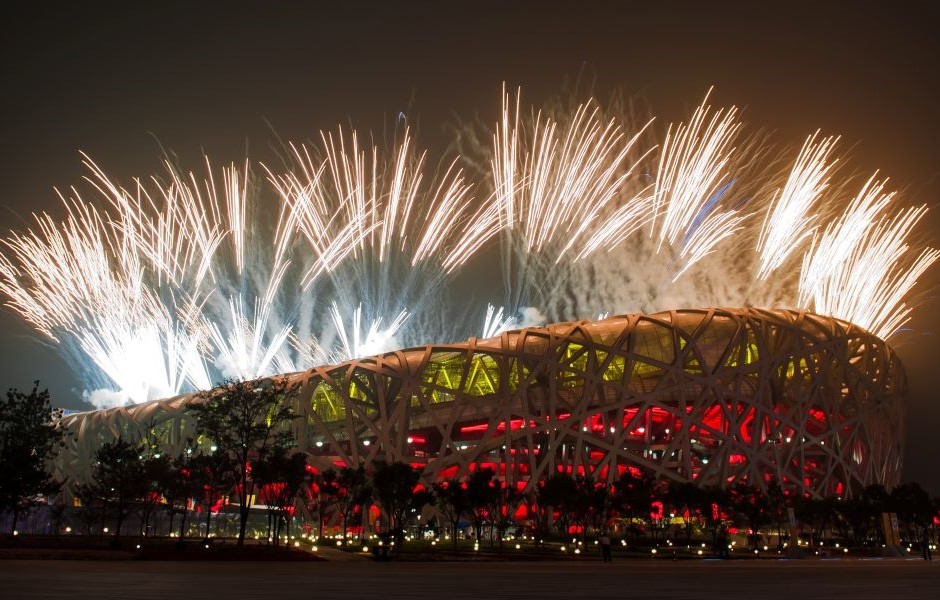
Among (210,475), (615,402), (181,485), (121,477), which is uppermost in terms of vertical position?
(615,402)

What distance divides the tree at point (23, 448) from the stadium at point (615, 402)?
62.5 feet

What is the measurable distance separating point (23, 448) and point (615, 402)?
3659cm

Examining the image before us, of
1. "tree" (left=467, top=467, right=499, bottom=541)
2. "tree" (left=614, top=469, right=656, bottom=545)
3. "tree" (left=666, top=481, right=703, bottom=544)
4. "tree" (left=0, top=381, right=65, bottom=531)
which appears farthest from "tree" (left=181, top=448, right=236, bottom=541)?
"tree" (left=666, top=481, right=703, bottom=544)

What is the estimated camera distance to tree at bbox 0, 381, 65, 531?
3672 cm

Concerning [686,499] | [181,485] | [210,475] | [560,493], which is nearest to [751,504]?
[686,499]

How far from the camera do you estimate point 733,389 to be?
2266 inches

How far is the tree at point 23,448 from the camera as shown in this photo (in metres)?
36.7

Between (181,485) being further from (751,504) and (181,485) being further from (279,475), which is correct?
(751,504)

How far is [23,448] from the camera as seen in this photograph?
38094 millimetres

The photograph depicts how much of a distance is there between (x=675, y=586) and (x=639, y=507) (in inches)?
1313

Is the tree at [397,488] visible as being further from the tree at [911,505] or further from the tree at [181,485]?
the tree at [911,505]

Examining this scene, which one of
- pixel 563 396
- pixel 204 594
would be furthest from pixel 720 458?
pixel 204 594

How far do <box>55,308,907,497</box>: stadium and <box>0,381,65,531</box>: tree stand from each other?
751 inches

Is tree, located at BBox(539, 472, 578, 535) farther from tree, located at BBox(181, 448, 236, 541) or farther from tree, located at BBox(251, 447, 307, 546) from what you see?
tree, located at BBox(181, 448, 236, 541)
